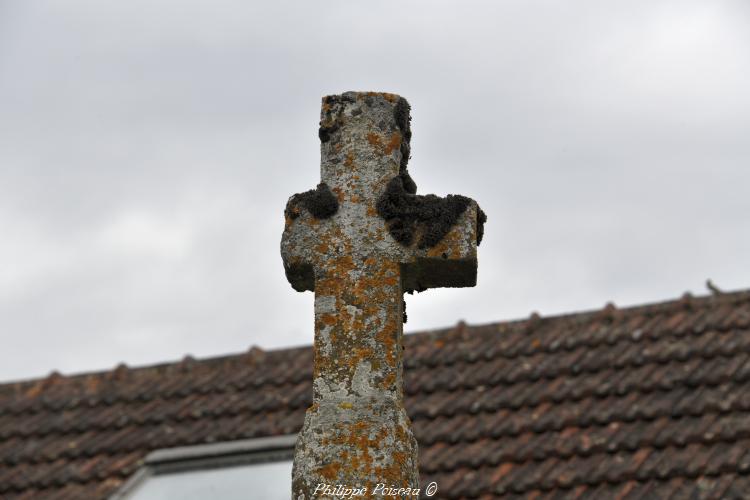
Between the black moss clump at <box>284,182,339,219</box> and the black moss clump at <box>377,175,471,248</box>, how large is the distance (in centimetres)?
16

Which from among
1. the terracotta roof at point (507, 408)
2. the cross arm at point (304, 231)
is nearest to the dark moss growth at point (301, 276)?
the cross arm at point (304, 231)

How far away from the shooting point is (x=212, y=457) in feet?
29.0

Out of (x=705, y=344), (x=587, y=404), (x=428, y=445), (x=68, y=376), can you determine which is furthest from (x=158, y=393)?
(x=705, y=344)

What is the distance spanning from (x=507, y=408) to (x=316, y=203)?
453 cm

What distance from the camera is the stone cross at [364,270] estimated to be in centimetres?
413

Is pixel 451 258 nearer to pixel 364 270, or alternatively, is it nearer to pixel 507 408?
pixel 364 270

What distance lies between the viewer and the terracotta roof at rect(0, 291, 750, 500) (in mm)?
7840

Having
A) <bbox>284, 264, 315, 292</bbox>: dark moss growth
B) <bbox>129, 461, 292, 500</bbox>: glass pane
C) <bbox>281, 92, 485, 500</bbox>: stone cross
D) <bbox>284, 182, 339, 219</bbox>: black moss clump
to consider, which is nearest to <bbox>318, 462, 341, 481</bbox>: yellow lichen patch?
<bbox>281, 92, 485, 500</bbox>: stone cross

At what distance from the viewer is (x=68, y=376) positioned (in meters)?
10.9

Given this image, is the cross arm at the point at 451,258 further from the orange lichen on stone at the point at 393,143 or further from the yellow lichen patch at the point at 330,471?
the yellow lichen patch at the point at 330,471

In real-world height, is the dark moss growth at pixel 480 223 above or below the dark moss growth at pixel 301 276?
above

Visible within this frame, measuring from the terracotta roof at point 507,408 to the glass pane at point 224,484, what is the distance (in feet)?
1.23

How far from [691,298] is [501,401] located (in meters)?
1.66

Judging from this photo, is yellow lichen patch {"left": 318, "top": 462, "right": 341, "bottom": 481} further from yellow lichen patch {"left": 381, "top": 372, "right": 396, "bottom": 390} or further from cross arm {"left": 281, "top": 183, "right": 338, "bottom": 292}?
cross arm {"left": 281, "top": 183, "right": 338, "bottom": 292}
